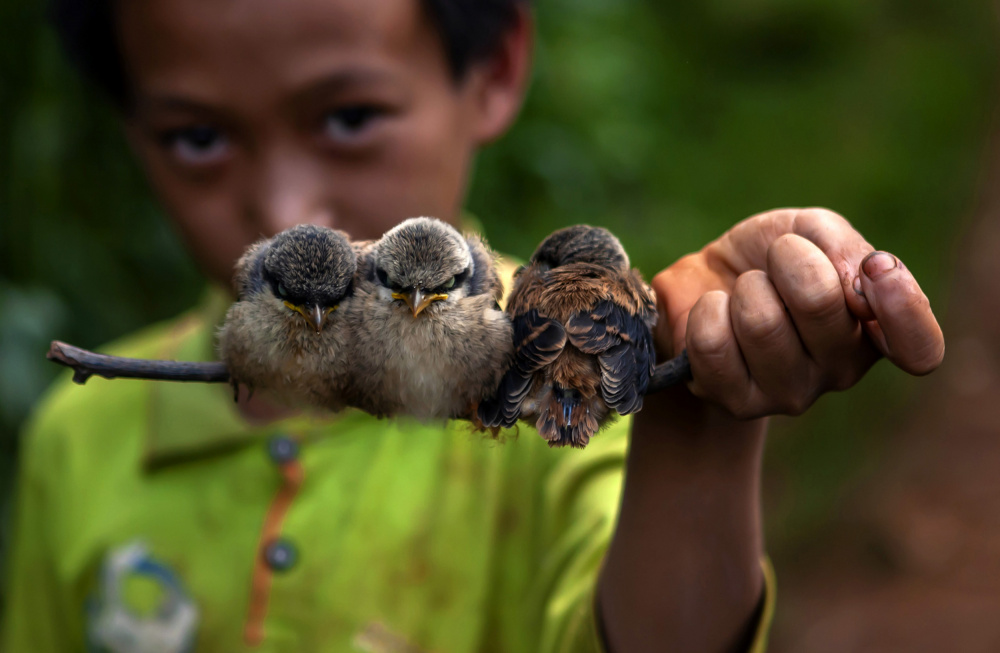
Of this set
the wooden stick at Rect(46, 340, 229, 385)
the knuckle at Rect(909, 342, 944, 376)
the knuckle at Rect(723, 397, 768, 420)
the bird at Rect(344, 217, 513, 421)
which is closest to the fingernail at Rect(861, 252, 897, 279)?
the knuckle at Rect(909, 342, 944, 376)

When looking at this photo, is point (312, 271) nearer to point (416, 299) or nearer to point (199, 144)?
point (416, 299)

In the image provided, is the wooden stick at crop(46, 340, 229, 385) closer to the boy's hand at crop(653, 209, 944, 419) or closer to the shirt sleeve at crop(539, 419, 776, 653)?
the boy's hand at crop(653, 209, 944, 419)

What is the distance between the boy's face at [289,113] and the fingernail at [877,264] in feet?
3.70

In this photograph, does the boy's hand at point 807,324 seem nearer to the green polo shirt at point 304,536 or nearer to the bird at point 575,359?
the bird at point 575,359

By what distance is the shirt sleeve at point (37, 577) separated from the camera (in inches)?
92.2

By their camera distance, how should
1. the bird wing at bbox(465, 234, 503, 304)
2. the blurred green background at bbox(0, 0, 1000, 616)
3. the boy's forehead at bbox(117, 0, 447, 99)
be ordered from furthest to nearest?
the blurred green background at bbox(0, 0, 1000, 616)
the boy's forehead at bbox(117, 0, 447, 99)
the bird wing at bbox(465, 234, 503, 304)

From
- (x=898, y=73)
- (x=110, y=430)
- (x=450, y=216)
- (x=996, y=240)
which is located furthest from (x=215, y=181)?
(x=996, y=240)

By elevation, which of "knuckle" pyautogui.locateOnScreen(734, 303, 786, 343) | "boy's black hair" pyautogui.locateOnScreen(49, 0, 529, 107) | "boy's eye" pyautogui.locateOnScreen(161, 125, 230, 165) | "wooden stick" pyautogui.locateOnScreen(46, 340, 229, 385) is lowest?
"wooden stick" pyautogui.locateOnScreen(46, 340, 229, 385)

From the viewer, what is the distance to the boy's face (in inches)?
69.8

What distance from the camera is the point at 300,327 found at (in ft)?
3.69

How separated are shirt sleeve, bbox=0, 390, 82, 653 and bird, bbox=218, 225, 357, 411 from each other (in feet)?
4.96

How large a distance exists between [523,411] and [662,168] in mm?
5943

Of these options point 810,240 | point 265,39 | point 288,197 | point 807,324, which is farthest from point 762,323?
point 265,39

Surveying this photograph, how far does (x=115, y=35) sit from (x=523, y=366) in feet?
5.17
